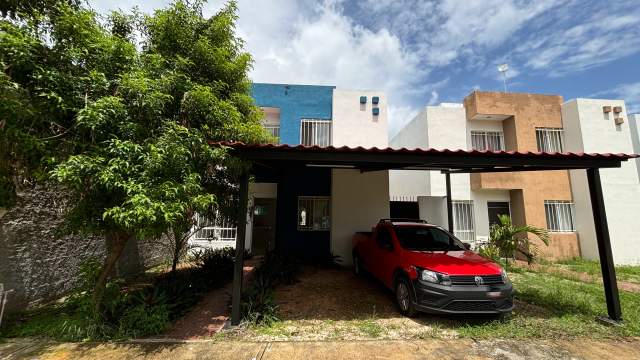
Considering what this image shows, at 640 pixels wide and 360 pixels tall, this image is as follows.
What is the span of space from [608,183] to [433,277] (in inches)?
482

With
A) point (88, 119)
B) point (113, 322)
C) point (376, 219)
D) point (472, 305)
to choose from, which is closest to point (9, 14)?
point (88, 119)

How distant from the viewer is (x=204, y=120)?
525 centimetres

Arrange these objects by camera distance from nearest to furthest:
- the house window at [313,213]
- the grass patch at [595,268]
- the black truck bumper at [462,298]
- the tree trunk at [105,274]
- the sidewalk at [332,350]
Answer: the sidewalk at [332,350]
the tree trunk at [105,274]
the black truck bumper at [462,298]
the grass patch at [595,268]
the house window at [313,213]

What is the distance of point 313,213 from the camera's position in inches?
402

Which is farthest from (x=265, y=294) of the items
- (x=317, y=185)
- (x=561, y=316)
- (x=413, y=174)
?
(x=413, y=174)

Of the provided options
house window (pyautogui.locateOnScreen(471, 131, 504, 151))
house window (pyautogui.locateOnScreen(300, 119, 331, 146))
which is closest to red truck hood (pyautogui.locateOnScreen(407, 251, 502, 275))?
house window (pyautogui.locateOnScreen(300, 119, 331, 146))

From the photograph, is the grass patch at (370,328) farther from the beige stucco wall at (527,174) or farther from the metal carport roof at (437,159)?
the beige stucco wall at (527,174)

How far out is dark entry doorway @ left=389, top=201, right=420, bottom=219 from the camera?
11623 millimetres

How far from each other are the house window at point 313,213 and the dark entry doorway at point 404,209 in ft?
10.2

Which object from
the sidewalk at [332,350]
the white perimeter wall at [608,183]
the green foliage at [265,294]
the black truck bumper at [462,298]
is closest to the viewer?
the sidewalk at [332,350]

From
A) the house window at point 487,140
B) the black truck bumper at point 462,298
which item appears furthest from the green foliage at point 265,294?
the house window at point 487,140

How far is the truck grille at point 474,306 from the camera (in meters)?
4.57

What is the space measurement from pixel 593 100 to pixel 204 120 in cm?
1566

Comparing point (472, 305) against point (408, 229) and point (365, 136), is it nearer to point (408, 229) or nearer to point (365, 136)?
point (408, 229)
